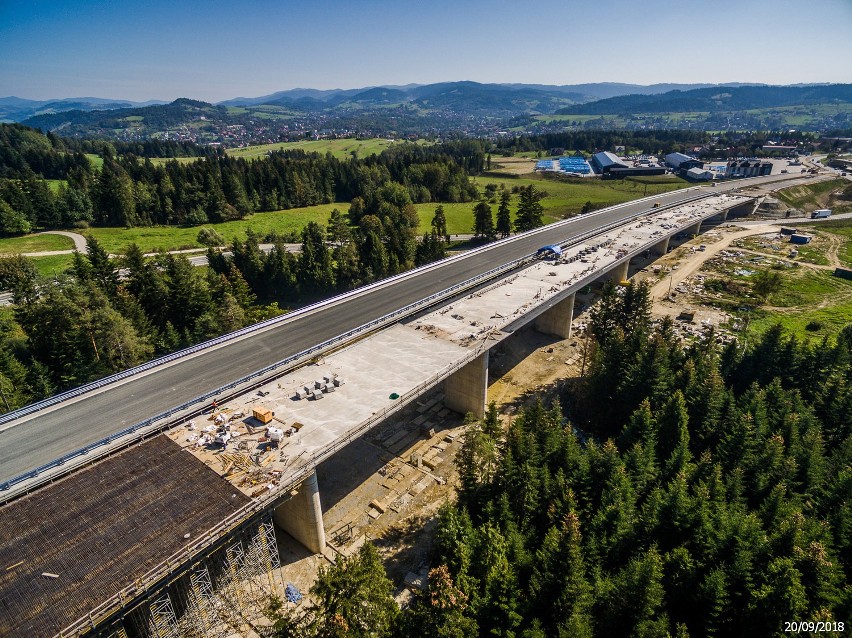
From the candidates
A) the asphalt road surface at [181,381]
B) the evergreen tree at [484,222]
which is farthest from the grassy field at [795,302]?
the evergreen tree at [484,222]

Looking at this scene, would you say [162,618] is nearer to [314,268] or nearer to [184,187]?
[314,268]

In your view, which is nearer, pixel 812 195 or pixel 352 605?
pixel 352 605

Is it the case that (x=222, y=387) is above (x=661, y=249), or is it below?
above

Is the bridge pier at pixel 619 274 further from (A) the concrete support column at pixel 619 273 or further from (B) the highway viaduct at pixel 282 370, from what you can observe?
(B) the highway viaduct at pixel 282 370

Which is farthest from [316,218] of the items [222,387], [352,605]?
[352,605]

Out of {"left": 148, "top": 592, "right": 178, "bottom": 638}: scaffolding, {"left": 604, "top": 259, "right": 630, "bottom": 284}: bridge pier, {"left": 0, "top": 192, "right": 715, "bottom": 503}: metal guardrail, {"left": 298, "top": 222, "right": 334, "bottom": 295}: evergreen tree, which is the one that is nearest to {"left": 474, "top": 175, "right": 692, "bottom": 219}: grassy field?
{"left": 604, "top": 259, "right": 630, "bottom": 284}: bridge pier

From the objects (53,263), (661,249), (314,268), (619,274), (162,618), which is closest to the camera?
(162,618)

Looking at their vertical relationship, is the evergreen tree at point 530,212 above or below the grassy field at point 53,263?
above

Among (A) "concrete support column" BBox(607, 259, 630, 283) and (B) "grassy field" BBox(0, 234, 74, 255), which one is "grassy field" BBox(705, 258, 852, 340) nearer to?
(A) "concrete support column" BBox(607, 259, 630, 283)
